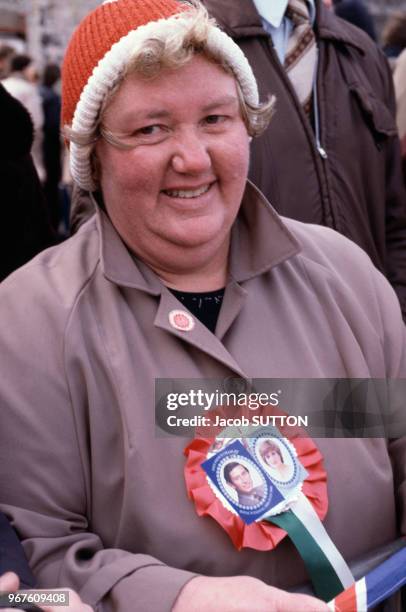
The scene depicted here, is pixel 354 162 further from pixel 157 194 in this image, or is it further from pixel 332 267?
pixel 157 194

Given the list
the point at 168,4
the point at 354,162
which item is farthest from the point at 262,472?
the point at 354,162

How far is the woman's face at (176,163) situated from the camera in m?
1.74

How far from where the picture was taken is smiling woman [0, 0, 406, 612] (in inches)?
65.2

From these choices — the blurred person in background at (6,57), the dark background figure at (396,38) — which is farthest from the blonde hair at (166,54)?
the blurred person in background at (6,57)

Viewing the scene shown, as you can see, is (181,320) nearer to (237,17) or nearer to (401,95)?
(237,17)

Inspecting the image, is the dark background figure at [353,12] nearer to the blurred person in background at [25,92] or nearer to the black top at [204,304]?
the blurred person in background at [25,92]

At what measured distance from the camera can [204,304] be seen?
1.90m

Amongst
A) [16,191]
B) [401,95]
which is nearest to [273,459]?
[16,191]

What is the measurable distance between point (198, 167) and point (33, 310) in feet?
1.40

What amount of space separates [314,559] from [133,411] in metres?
0.44

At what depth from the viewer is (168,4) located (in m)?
1.82

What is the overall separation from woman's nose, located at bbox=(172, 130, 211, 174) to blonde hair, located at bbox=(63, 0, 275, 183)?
0.42 feet

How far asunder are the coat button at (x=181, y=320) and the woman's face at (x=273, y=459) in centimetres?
29

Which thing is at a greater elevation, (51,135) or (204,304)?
(204,304)
